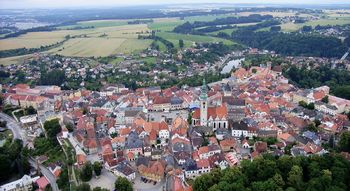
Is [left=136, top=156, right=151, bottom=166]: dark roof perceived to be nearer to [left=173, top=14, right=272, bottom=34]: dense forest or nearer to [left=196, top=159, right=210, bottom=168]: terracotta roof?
[left=196, top=159, right=210, bottom=168]: terracotta roof

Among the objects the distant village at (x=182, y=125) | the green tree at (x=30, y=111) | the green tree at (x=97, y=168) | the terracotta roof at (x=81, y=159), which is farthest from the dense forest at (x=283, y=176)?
the green tree at (x=30, y=111)

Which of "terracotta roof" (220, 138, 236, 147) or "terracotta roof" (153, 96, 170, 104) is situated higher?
"terracotta roof" (153, 96, 170, 104)

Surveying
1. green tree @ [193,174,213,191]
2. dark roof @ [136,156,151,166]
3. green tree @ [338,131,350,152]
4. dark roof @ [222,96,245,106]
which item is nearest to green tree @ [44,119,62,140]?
dark roof @ [136,156,151,166]

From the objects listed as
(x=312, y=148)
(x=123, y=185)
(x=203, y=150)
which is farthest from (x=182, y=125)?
(x=312, y=148)

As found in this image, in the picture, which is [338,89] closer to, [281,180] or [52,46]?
[281,180]

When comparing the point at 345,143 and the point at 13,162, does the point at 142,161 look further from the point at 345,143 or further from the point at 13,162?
the point at 345,143

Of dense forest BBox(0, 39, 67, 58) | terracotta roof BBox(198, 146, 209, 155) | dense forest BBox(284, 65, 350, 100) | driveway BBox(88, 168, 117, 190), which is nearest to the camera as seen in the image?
driveway BBox(88, 168, 117, 190)

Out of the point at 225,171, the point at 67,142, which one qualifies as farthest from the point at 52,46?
the point at 225,171
